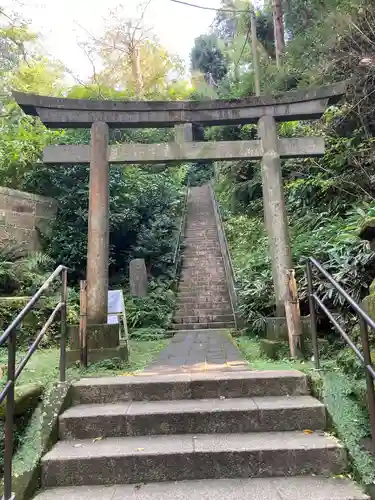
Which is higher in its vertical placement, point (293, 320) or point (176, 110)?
point (176, 110)

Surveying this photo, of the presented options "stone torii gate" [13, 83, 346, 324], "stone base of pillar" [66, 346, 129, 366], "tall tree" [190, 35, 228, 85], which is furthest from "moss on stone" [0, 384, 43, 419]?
"tall tree" [190, 35, 228, 85]

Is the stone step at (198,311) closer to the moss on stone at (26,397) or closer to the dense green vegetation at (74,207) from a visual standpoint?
the dense green vegetation at (74,207)

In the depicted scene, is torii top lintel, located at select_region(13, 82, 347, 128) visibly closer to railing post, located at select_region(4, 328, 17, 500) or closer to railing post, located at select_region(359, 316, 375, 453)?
railing post, located at select_region(4, 328, 17, 500)

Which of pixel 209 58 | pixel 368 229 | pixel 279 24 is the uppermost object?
pixel 209 58

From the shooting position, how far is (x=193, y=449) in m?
2.35

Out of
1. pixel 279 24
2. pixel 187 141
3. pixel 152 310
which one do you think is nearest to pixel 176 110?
pixel 187 141

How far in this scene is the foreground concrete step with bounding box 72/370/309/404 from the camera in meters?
2.99

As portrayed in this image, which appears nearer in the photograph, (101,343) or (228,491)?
(228,491)

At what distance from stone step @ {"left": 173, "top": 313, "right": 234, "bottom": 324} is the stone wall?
3.66 meters

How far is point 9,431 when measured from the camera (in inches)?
80.0

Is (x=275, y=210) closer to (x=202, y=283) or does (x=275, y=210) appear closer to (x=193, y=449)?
(x=193, y=449)

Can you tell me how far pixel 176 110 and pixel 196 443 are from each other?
4.27 m

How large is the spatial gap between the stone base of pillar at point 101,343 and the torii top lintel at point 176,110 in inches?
111

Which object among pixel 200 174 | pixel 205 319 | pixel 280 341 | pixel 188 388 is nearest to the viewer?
pixel 188 388
